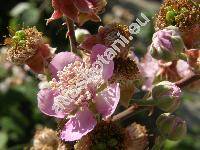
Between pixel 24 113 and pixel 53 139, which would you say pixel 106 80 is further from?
pixel 24 113

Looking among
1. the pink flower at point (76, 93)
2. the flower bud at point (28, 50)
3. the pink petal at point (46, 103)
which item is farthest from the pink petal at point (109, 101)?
the flower bud at point (28, 50)

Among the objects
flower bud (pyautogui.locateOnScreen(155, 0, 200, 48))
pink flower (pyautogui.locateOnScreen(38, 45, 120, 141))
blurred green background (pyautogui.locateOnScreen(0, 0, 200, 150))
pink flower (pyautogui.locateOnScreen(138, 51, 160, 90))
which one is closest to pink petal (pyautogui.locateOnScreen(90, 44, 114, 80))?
pink flower (pyautogui.locateOnScreen(38, 45, 120, 141))

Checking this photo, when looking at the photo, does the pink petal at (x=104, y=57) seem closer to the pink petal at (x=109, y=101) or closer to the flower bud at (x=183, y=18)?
the pink petal at (x=109, y=101)

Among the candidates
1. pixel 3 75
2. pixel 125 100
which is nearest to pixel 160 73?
pixel 125 100

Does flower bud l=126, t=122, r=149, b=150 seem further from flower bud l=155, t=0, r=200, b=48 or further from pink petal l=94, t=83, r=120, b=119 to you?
flower bud l=155, t=0, r=200, b=48

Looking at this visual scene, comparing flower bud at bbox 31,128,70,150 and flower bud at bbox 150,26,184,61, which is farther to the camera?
flower bud at bbox 31,128,70,150
